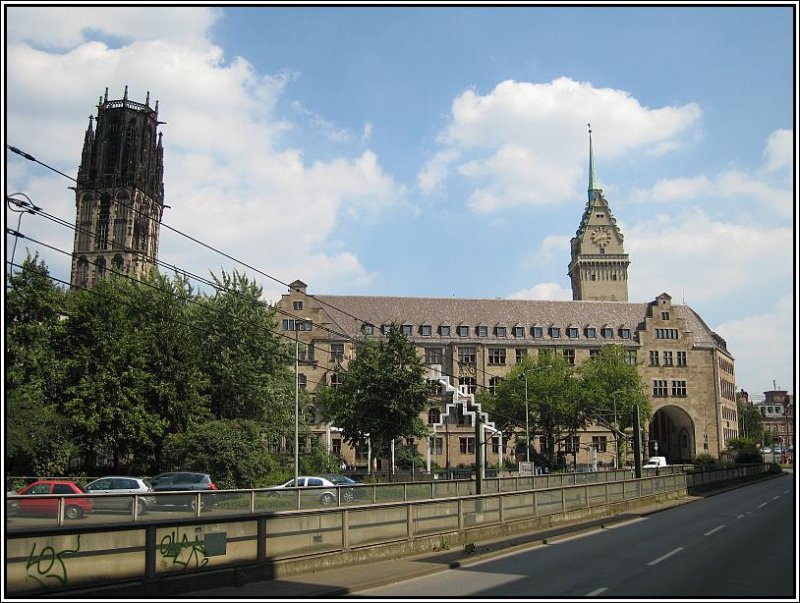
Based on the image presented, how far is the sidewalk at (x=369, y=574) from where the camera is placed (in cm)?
1308

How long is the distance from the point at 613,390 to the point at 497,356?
17.7 meters

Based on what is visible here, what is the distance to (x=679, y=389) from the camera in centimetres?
9806

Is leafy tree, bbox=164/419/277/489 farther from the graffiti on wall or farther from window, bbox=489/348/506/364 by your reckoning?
window, bbox=489/348/506/364

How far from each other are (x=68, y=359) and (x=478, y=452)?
3386cm

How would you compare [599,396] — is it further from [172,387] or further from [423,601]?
[423,601]

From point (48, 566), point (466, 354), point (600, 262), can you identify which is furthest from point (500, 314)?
point (48, 566)

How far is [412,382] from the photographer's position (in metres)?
55.3

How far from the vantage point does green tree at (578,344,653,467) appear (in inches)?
3265

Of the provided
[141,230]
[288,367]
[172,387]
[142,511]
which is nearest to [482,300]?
[288,367]

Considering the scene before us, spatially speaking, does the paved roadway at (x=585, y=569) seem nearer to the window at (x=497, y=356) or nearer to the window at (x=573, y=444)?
the window at (x=573, y=444)

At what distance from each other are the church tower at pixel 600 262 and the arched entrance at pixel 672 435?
36.3 meters

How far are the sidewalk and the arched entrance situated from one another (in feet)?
266

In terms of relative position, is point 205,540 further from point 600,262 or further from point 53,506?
point 600,262

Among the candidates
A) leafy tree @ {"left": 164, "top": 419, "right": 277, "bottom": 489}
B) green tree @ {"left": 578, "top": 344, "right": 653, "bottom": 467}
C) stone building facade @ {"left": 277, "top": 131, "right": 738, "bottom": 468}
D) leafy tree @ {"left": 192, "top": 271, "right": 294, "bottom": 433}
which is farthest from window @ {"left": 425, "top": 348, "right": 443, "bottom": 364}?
leafy tree @ {"left": 164, "top": 419, "right": 277, "bottom": 489}
